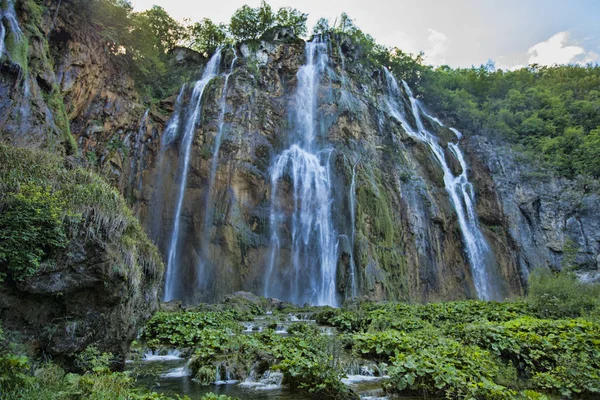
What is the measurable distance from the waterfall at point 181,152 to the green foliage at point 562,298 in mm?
17869

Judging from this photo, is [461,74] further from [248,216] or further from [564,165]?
[248,216]

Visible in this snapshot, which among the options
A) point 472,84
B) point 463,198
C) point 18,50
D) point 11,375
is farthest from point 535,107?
point 11,375

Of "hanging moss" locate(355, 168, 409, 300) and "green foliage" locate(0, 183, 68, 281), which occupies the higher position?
"hanging moss" locate(355, 168, 409, 300)

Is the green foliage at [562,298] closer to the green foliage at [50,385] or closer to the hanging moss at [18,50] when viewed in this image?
the green foliage at [50,385]

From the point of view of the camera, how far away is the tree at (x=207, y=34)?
37688mm

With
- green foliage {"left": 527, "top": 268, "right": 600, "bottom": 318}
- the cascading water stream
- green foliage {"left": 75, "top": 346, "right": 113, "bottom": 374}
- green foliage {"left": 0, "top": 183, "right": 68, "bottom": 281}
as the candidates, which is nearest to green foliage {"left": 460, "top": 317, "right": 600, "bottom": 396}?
green foliage {"left": 527, "top": 268, "right": 600, "bottom": 318}

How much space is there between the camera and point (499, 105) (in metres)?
38.8

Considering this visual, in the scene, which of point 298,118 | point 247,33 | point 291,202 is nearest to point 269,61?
point 298,118

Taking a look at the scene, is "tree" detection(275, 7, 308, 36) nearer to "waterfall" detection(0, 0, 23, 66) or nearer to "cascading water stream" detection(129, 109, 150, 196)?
"cascading water stream" detection(129, 109, 150, 196)

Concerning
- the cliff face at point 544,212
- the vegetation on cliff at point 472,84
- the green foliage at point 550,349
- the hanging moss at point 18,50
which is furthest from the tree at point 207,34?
the green foliage at point 550,349

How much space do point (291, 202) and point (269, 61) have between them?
13701 mm

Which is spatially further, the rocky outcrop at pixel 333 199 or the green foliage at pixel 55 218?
the rocky outcrop at pixel 333 199

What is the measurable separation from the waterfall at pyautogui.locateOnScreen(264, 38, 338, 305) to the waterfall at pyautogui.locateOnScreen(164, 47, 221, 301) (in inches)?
219

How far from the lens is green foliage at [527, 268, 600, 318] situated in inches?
472
